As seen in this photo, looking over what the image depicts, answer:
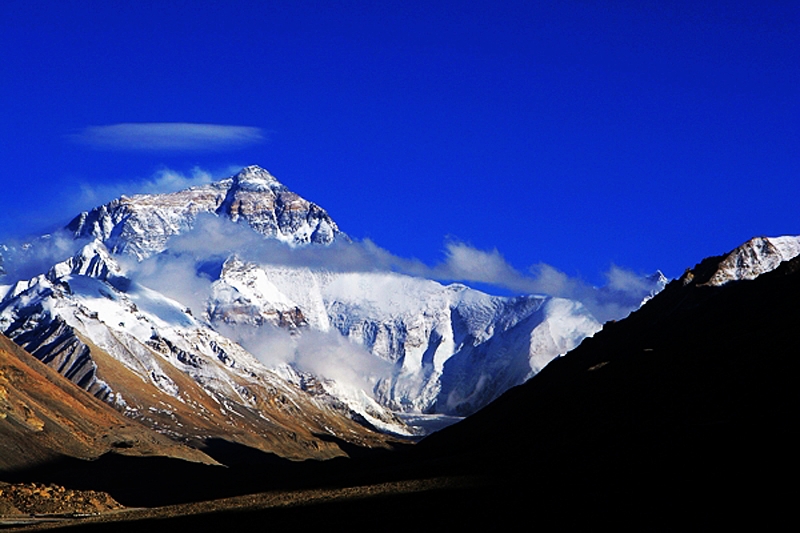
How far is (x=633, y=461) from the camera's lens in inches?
2793

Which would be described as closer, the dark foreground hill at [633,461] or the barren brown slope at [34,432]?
the dark foreground hill at [633,461]

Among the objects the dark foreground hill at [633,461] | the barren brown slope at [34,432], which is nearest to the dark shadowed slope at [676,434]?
the dark foreground hill at [633,461]

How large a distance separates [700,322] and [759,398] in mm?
64167

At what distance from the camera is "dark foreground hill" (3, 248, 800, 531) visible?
191 feet

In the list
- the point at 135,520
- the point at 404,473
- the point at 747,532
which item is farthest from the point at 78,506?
the point at 747,532

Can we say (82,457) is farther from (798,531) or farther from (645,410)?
(798,531)

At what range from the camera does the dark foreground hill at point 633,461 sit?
2295 inches

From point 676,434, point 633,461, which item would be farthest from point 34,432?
point 633,461

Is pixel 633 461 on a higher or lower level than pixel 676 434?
lower

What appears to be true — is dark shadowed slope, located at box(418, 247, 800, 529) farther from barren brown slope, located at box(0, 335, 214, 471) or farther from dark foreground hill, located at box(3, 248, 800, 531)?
barren brown slope, located at box(0, 335, 214, 471)

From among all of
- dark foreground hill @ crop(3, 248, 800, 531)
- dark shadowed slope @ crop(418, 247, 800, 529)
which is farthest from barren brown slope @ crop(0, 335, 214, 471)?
dark shadowed slope @ crop(418, 247, 800, 529)

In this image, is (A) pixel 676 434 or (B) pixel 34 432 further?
(B) pixel 34 432

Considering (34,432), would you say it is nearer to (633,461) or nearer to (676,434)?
(676,434)

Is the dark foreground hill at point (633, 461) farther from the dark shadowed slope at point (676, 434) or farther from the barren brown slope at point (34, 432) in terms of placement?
the barren brown slope at point (34, 432)
